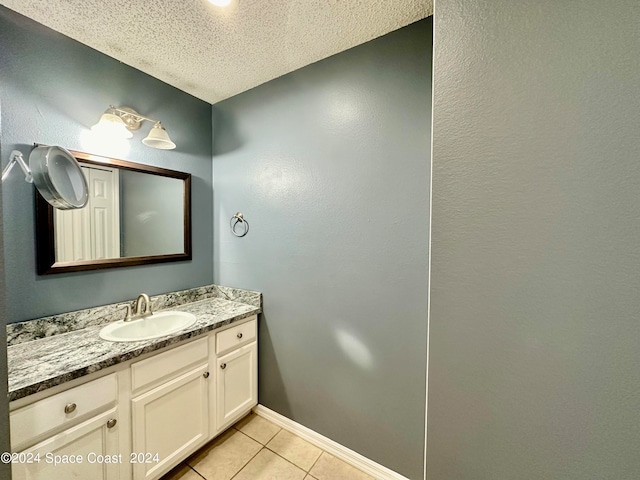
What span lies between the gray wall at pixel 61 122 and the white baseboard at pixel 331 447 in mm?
1226

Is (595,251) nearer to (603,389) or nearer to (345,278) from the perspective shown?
(603,389)

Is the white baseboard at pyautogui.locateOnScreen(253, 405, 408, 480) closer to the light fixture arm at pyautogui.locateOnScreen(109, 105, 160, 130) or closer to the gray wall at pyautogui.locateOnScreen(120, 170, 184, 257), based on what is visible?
the gray wall at pyautogui.locateOnScreen(120, 170, 184, 257)

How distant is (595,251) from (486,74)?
53cm

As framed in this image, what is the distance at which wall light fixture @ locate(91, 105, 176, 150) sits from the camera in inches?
55.5

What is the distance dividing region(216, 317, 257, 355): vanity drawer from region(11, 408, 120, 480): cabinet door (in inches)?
22.3

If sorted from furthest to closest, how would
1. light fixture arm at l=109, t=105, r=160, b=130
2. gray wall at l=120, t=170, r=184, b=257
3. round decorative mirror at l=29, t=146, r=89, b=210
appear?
gray wall at l=120, t=170, r=184, b=257 → light fixture arm at l=109, t=105, r=160, b=130 → round decorative mirror at l=29, t=146, r=89, b=210

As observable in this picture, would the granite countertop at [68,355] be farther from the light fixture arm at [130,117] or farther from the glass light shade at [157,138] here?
the light fixture arm at [130,117]

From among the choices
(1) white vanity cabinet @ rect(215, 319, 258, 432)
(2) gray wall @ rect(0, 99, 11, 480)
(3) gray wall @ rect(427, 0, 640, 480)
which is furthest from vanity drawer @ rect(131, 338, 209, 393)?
(3) gray wall @ rect(427, 0, 640, 480)

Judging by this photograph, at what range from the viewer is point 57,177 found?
1.15 metres

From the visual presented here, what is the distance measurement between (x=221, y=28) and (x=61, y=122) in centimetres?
103

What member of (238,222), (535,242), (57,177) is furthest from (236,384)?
(535,242)

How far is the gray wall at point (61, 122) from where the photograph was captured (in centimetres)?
120

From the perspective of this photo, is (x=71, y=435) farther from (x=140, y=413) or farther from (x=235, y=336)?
(x=235, y=336)

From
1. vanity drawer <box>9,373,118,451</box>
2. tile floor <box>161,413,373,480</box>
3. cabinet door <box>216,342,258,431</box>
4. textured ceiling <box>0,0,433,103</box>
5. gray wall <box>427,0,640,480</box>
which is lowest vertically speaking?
tile floor <box>161,413,373,480</box>
